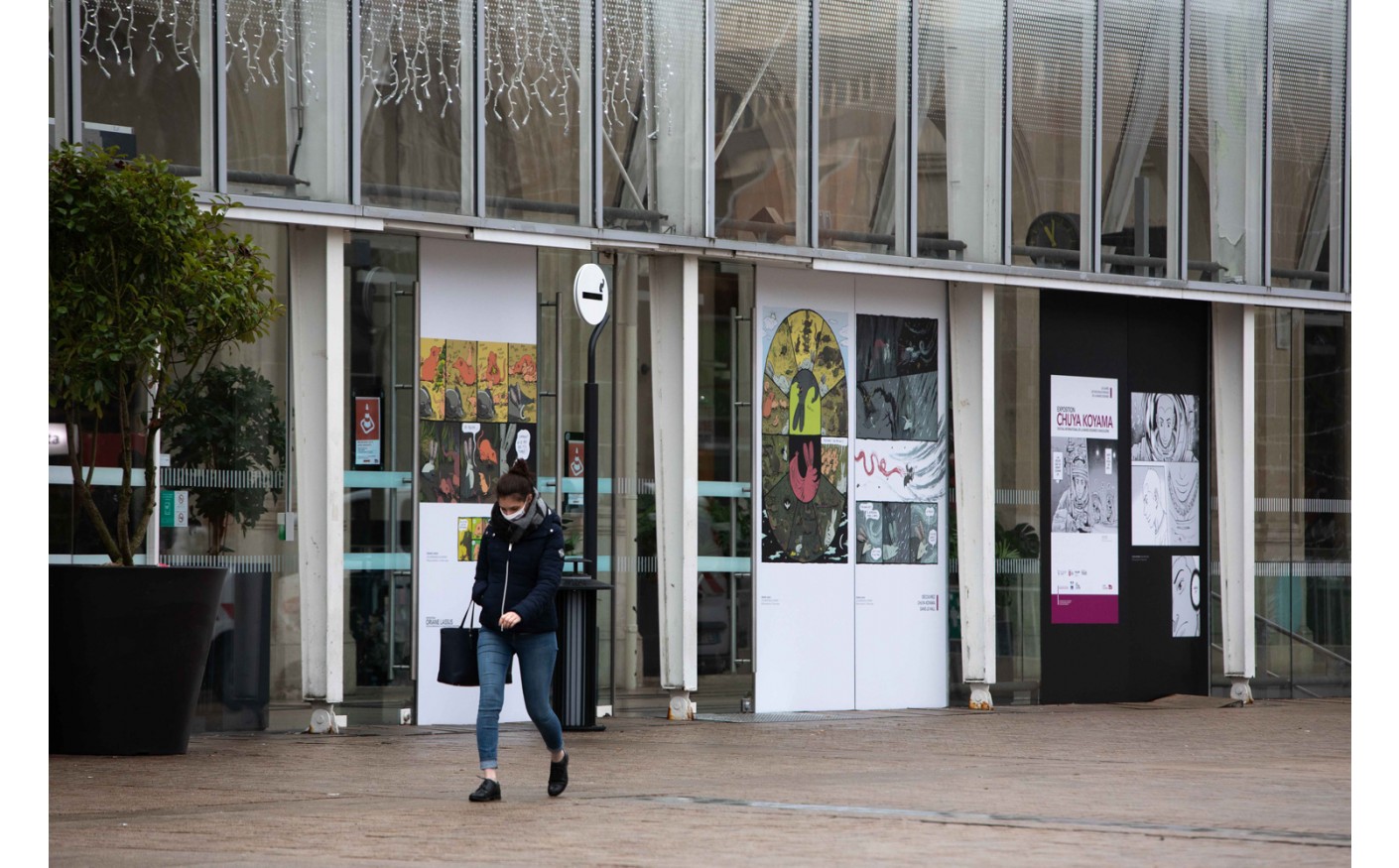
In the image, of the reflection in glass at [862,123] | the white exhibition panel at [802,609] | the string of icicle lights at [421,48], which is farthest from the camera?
the reflection in glass at [862,123]

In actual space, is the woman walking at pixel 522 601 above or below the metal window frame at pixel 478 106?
below

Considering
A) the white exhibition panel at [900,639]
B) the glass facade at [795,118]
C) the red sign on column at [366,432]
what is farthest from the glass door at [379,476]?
the white exhibition panel at [900,639]

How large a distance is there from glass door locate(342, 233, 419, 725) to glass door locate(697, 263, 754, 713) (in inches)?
105

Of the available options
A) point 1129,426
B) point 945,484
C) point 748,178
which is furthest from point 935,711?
point 748,178

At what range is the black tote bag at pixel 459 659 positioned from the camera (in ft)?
30.6

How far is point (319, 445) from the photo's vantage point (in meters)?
14.1

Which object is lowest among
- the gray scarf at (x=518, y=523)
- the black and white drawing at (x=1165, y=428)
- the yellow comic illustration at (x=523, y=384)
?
the gray scarf at (x=518, y=523)

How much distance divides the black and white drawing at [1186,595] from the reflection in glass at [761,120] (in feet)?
17.5

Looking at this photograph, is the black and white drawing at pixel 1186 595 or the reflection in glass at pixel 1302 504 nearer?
the black and white drawing at pixel 1186 595

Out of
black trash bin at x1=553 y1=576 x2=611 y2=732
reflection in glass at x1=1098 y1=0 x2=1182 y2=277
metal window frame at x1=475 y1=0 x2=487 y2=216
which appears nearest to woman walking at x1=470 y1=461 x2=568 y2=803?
black trash bin at x1=553 y1=576 x2=611 y2=732

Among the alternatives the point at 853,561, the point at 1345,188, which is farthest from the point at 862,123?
the point at 1345,188

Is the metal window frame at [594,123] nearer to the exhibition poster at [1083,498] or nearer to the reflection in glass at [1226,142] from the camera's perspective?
the exhibition poster at [1083,498]
